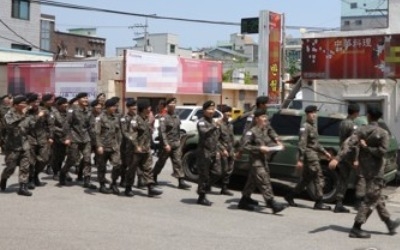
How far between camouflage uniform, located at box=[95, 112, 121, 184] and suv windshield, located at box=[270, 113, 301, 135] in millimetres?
3160

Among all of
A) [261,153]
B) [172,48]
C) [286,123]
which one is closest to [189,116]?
[286,123]

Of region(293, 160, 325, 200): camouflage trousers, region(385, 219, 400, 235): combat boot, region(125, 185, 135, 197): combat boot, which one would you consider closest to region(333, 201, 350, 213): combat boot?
region(293, 160, 325, 200): camouflage trousers

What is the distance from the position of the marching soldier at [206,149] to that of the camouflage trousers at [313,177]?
1486mm

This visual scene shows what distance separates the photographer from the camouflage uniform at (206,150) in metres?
9.93

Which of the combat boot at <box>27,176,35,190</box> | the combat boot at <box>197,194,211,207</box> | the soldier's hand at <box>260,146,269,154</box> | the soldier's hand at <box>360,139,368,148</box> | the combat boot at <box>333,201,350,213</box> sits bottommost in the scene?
the combat boot at <box>333,201,350,213</box>

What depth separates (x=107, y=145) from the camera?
10641mm

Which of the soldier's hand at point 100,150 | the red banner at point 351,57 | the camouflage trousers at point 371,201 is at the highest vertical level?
the red banner at point 351,57

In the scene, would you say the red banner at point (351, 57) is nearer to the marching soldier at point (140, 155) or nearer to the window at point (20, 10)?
the marching soldier at point (140, 155)

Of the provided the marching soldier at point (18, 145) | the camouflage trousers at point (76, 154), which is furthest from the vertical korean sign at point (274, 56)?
the marching soldier at point (18, 145)

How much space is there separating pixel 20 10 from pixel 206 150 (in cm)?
4251

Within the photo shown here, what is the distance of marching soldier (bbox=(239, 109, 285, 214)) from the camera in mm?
9195

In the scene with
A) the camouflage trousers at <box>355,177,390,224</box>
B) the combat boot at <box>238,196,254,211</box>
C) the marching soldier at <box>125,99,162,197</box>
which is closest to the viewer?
the camouflage trousers at <box>355,177,390,224</box>

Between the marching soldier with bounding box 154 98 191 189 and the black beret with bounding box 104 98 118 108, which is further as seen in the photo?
the marching soldier with bounding box 154 98 191 189

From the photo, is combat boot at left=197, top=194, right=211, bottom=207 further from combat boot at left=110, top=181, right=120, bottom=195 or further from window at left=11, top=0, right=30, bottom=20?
window at left=11, top=0, right=30, bottom=20
